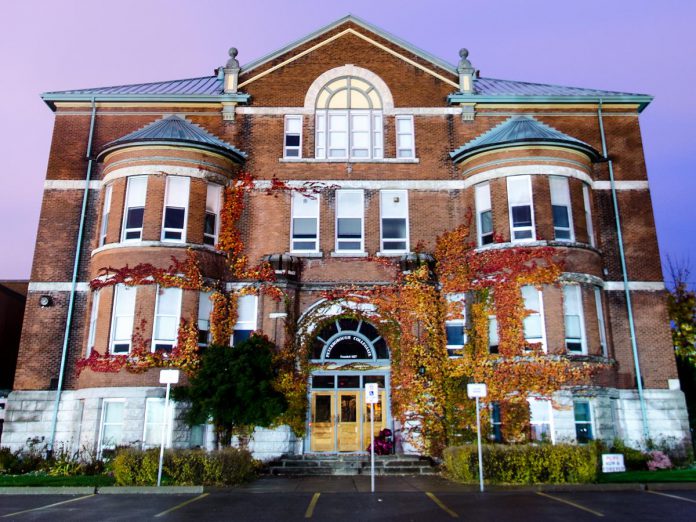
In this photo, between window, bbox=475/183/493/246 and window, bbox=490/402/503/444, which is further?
window, bbox=475/183/493/246

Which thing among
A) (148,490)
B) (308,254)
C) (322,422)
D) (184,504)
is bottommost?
(184,504)

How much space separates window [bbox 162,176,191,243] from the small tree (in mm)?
4736

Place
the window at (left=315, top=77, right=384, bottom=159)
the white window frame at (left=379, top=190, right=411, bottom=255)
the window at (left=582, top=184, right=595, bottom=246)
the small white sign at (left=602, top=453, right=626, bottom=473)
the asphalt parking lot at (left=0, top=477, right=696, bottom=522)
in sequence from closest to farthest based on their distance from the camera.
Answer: the asphalt parking lot at (left=0, top=477, right=696, bottom=522) → the small white sign at (left=602, top=453, right=626, bottom=473) → the window at (left=582, top=184, right=595, bottom=246) → the white window frame at (left=379, top=190, right=411, bottom=255) → the window at (left=315, top=77, right=384, bottom=159)

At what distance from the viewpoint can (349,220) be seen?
25219 mm

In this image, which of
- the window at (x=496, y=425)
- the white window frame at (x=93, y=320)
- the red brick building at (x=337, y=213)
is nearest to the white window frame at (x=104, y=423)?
the red brick building at (x=337, y=213)

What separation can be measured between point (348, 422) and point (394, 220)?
25.9ft

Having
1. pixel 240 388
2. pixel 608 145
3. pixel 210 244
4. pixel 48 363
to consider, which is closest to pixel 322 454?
pixel 240 388

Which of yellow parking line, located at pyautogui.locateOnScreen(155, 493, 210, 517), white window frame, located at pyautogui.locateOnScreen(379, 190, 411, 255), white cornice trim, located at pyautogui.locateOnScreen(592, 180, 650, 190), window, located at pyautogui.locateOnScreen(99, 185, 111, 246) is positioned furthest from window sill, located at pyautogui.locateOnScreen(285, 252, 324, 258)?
white cornice trim, located at pyautogui.locateOnScreen(592, 180, 650, 190)

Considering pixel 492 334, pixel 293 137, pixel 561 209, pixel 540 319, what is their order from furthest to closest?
pixel 293 137
pixel 561 209
pixel 492 334
pixel 540 319

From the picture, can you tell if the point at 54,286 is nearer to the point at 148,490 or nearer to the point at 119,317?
the point at 119,317

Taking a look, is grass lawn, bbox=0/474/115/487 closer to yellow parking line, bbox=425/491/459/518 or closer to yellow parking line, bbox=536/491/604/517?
yellow parking line, bbox=425/491/459/518

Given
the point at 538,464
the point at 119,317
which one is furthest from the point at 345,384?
the point at 538,464

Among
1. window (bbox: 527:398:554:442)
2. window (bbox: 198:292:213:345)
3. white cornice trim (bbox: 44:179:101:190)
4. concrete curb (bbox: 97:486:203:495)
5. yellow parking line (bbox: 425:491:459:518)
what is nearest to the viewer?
yellow parking line (bbox: 425:491:459:518)

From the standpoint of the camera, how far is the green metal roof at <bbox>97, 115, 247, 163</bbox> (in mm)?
23547
